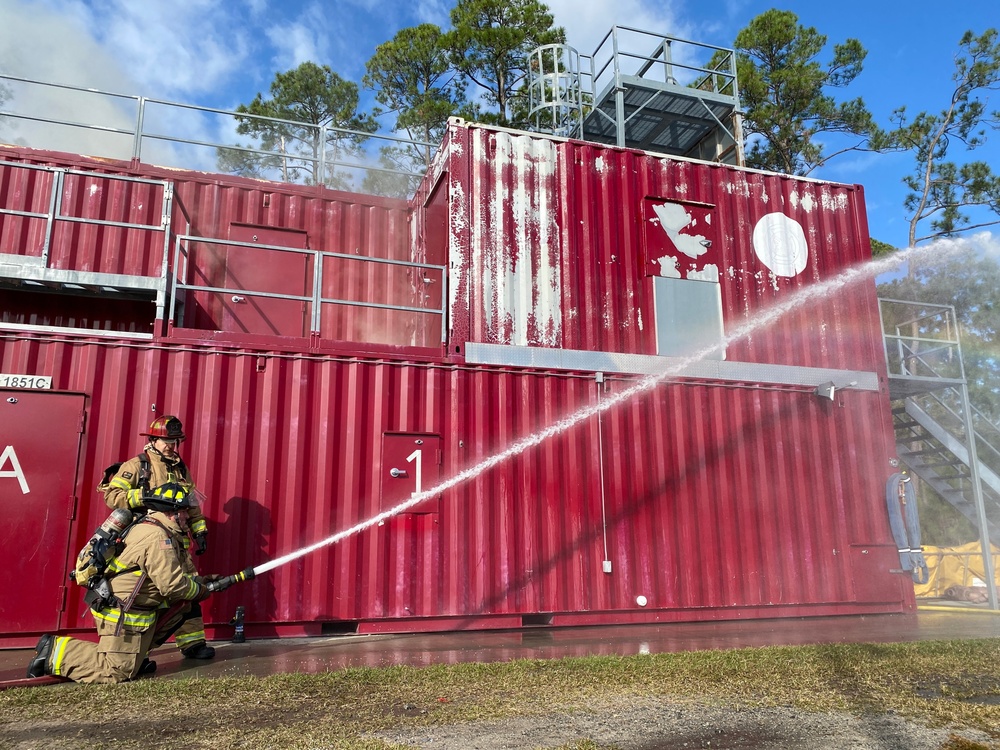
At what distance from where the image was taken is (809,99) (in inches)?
1020

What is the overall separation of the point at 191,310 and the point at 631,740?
28.6ft

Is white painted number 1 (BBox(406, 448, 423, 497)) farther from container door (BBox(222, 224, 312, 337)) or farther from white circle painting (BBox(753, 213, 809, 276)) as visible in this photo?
white circle painting (BBox(753, 213, 809, 276))

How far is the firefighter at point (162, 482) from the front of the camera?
5.95m

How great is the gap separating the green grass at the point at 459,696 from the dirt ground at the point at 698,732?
151 mm

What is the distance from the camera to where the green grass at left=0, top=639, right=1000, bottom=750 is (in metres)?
4.00

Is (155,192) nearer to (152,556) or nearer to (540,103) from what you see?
(152,556)

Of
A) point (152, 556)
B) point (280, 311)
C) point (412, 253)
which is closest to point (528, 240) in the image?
point (412, 253)

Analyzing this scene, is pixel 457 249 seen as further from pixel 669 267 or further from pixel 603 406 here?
pixel 669 267

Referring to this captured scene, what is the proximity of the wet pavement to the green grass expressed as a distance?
0.66 metres

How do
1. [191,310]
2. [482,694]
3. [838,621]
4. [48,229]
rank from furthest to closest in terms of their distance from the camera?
[191,310], [838,621], [48,229], [482,694]

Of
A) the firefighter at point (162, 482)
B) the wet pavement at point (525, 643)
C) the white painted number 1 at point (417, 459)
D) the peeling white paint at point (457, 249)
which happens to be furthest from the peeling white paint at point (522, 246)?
the firefighter at point (162, 482)

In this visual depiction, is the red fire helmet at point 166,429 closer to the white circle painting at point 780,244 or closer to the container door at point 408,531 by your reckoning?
the container door at point 408,531

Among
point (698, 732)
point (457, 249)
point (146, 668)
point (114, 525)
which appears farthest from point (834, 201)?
point (146, 668)

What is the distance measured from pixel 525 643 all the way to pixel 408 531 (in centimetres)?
186
